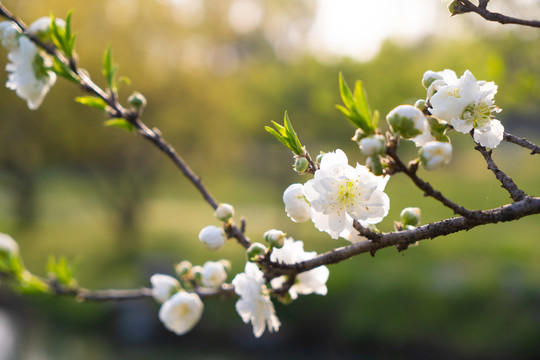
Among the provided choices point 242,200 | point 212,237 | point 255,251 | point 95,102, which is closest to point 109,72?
point 95,102

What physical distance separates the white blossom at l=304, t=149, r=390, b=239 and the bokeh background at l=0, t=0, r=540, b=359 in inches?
78.0

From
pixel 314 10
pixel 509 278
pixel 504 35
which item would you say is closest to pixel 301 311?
pixel 509 278

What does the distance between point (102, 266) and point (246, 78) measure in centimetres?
595

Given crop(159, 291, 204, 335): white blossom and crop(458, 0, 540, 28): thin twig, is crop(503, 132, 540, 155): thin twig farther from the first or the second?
crop(159, 291, 204, 335): white blossom

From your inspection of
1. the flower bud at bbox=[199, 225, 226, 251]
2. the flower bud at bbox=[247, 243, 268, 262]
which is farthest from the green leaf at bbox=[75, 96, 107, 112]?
the flower bud at bbox=[247, 243, 268, 262]

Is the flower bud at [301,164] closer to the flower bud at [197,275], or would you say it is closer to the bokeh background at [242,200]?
the flower bud at [197,275]

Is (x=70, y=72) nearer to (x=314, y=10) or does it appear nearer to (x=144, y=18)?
(x=144, y=18)

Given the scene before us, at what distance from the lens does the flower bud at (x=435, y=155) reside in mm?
747

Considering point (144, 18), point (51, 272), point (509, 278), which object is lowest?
point (51, 272)

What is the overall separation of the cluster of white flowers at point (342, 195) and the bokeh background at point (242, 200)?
1.98 metres

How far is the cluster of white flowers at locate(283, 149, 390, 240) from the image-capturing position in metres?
0.83

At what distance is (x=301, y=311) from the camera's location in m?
7.61

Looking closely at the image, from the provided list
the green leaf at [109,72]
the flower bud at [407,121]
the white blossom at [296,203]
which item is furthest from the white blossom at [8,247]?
the flower bud at [407,121]

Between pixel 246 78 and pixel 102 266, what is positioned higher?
pixel 246 78
